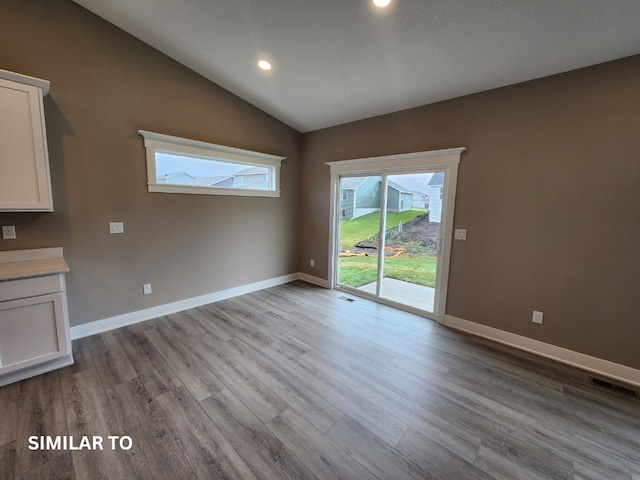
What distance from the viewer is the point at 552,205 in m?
2.60

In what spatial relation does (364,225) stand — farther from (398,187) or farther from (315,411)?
(315,411)

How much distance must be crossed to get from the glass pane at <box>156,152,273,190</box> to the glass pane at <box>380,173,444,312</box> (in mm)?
2137

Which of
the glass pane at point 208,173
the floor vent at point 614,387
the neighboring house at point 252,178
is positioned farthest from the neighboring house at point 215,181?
the floor vent at point 614,387

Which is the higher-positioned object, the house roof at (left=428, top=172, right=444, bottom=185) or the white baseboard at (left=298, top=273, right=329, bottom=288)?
the house roof at (left=428, top=172, right=444, bottom=185)

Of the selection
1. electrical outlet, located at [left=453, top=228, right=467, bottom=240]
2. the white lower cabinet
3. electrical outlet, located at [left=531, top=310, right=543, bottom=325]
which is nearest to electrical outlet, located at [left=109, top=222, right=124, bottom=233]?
the white lower cabinet

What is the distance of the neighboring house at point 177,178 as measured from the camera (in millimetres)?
3364

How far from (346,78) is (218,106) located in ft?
6.07

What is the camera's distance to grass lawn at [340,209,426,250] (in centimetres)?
377

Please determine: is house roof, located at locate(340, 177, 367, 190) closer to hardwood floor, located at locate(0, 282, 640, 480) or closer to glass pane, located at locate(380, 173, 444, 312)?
glass pane, located at locate(380, 173, 444, 312)

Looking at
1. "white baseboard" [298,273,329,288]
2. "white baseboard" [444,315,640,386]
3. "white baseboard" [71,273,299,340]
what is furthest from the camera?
"white baseboard" [298,273,329,288]

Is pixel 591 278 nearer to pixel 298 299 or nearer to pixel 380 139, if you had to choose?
pixel 380 139

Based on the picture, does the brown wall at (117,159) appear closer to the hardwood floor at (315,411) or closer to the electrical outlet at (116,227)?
the electrical outlet at (116,227)

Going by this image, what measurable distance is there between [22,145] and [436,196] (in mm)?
4150

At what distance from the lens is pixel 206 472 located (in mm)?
1489
